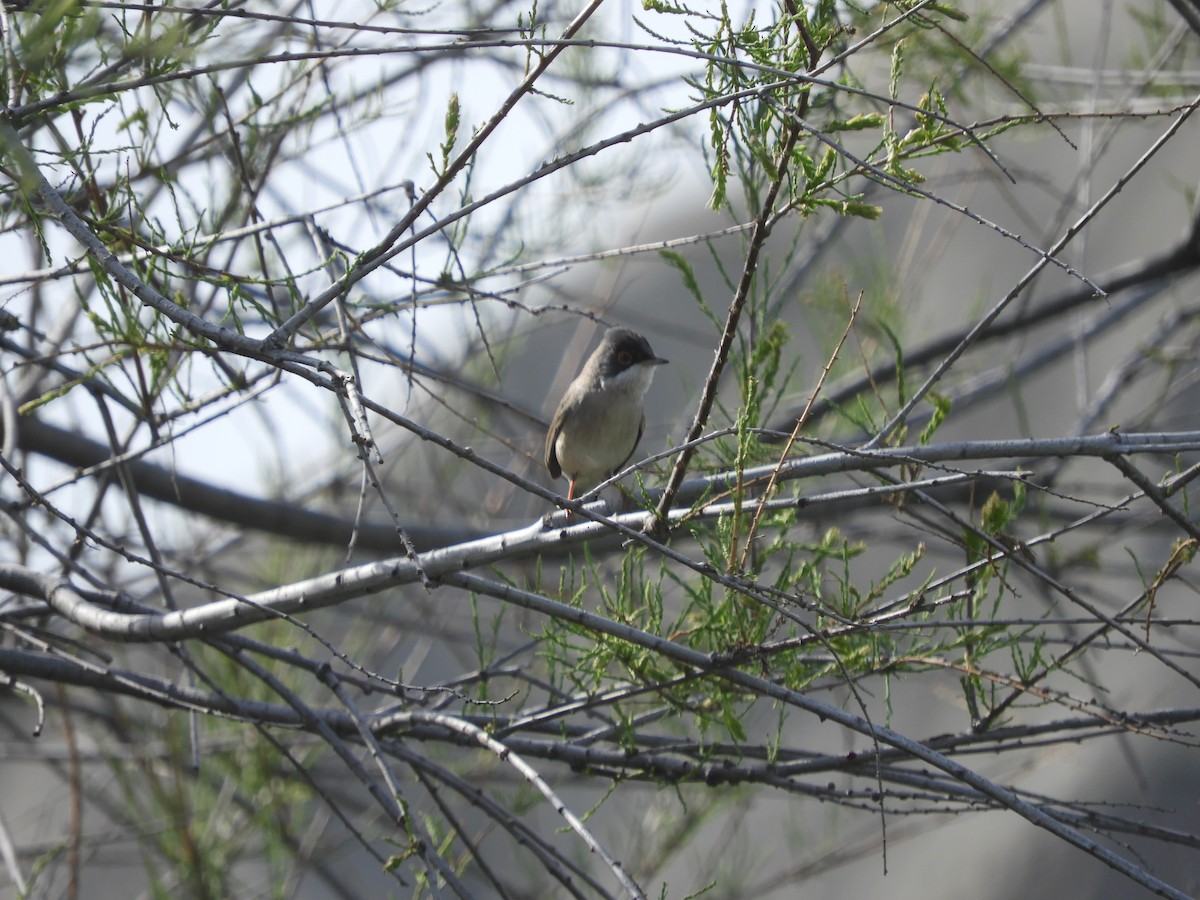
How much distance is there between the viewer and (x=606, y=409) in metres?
4.84

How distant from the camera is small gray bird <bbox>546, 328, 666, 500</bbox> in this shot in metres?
4.81

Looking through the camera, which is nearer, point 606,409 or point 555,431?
point 606,409

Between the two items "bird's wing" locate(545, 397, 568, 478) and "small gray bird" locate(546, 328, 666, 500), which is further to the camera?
"bird's wing" locate(545, 397, 568, 478)

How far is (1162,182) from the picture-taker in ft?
24.9

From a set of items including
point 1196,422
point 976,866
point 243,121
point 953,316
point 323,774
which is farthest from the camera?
point 953,316

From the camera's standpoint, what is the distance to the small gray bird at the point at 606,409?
15.8 feet

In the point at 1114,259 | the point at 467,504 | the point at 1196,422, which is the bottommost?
the point at 1196,422

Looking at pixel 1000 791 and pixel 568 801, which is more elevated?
pixel 568 801

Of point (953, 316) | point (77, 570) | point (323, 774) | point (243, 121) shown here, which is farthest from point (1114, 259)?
point (77, 570)

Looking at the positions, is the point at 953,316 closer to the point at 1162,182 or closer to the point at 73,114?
the point at 1162,182

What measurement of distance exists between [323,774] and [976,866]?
3.84 m

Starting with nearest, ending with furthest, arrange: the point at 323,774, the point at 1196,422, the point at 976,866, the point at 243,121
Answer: the point at 243,121, the point at 323,774, the point at 1196,422, the point at 976,866

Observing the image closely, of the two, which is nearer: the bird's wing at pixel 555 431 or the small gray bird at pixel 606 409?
the small gray bird at pixel 606 409

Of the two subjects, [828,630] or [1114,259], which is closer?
[828,630]
